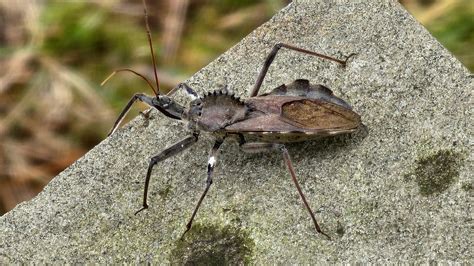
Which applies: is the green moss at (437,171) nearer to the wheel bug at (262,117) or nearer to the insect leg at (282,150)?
the wheel bug at (262,117)

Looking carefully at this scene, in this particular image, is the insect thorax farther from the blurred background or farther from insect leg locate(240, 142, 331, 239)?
the blurred background

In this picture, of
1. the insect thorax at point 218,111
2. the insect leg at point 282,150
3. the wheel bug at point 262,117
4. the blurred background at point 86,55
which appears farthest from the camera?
the blurred background at point 86,55

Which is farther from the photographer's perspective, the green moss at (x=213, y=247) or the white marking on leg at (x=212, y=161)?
the white marking on leg at (x=212, y=161)

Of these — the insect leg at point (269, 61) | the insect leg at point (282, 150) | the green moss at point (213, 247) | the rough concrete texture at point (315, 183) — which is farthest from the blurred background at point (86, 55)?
the green moss at point (213, 247)

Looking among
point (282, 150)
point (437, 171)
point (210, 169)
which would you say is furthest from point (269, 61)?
point (437, 171)

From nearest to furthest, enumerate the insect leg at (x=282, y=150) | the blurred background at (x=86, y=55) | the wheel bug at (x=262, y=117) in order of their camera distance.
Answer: the insect leg at (x=282, y=150), the wheel bug at (x=262, y=117), the blurred background at (x=86, y=55)

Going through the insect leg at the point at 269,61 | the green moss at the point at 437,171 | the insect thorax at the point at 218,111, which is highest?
the insect leg at the point at 269,61
